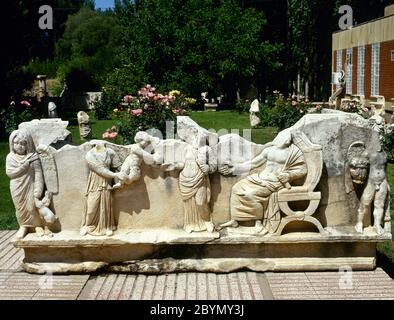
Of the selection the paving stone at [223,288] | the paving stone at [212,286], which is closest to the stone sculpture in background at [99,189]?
the paving stone at [212,286]

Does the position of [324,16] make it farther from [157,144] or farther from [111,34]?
[157,144]

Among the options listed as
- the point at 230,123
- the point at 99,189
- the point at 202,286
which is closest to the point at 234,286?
the point at 202,286

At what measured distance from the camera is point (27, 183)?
6125 mm

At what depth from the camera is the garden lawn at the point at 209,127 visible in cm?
844

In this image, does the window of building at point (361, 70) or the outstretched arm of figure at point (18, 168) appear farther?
the window of building at point (361, 70)

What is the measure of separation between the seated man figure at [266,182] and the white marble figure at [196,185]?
0.80 ft

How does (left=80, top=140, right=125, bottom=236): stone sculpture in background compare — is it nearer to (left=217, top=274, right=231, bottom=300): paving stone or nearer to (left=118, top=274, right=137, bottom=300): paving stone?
(left=118, top=274, right=137, bottom=300): paving stone

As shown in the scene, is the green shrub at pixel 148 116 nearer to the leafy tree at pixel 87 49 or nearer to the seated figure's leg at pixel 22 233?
the seated figure's leg at pixel 22 233

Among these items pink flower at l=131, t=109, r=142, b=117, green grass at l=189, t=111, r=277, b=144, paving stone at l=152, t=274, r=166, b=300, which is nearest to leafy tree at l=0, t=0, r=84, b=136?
green grass at l=189, t=111, r=277, b=144

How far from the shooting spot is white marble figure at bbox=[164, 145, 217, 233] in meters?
6.06

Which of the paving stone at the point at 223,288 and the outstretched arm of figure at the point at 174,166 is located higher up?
the outstretched arm of figure at the point at 174,166

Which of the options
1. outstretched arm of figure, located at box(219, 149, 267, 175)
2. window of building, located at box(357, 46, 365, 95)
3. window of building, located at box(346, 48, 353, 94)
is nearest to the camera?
outstretched arm of figure, located at box(219, 149, 267, 175)

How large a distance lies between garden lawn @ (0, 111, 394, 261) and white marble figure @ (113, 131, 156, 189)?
3.67 feet

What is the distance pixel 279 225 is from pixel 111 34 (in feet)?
114
